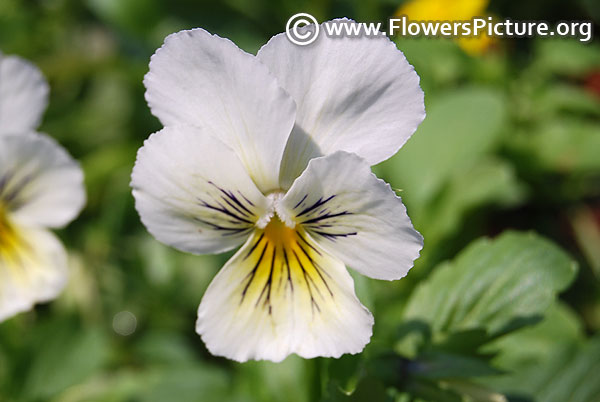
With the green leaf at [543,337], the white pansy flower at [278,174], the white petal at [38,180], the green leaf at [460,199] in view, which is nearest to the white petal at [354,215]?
the white pansy flower at [278,174]

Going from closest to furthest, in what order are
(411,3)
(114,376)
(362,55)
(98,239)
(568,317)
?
1. (362,55)
2. (568,317)
3. (114,376)
4. (98,239)
5. (411,3)

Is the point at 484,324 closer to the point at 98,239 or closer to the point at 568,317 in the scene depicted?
the point at 568,317

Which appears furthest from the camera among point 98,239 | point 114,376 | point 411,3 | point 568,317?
point 411,3

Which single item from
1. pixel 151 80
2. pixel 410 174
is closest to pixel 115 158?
pixel 410 174

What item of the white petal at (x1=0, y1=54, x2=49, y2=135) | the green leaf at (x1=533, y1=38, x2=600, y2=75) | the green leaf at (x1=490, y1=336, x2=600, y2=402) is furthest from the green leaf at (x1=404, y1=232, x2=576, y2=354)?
the green leaf at (x1=533, y1=38, x2=600, y2=75)

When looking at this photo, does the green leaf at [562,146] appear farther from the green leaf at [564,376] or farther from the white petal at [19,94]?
the white petal at [19,94]

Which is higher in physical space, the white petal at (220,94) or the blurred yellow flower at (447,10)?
the white petal at (220,94)
